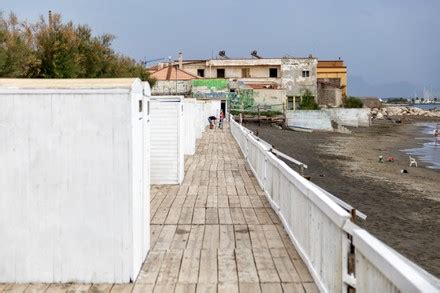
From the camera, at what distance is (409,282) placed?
2.63 m

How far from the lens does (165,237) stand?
7270 millimetres

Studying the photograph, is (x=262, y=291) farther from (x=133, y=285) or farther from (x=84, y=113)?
(x=84, y=113)

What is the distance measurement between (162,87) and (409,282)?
6568cm

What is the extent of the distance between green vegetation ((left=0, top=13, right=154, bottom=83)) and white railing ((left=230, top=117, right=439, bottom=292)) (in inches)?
Result: 723

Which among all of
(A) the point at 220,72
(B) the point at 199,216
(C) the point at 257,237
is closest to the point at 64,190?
(C) the point at 257,237

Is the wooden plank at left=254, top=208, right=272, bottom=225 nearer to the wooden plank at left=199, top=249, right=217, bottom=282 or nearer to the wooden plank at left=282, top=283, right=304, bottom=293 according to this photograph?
the wooden plank at left=199, top=249, right=217, bottom=282

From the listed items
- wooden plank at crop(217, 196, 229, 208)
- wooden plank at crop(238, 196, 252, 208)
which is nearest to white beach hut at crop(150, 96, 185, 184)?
wooden plank at crop(217, 196, 229, 208)

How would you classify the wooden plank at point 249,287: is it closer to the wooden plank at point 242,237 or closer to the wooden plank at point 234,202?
the wooden plank at point 242,237

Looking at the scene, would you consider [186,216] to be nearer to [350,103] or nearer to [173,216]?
[173,216]

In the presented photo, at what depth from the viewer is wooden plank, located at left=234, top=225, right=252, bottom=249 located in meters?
6.88

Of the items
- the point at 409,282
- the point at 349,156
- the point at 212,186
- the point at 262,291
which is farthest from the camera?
the point at 349,156

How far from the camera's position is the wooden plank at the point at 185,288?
511cm

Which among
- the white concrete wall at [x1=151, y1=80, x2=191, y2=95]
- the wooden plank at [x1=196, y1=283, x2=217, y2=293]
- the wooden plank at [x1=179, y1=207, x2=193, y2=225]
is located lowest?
the wooden plank at [x1=196, y1=283, x2=217, y2=293]

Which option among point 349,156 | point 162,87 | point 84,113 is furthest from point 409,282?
point 162,87
